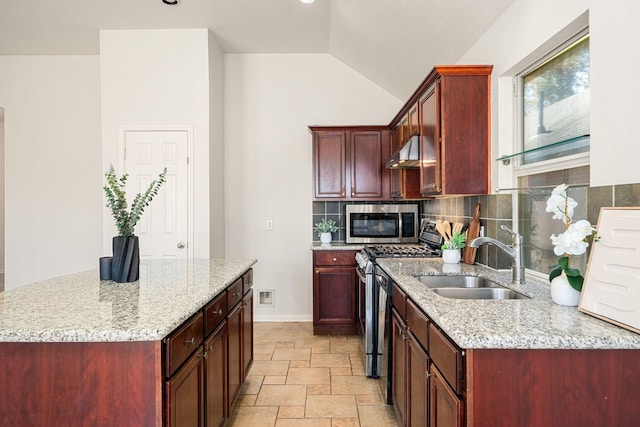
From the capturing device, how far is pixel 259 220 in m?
4.37

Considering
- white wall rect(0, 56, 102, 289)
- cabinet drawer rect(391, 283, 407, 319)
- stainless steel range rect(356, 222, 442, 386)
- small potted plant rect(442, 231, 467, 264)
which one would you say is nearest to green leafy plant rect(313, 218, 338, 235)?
stainless steel range rect(356, 222, 442, 386)

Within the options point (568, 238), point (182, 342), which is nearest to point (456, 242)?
point (568, 238)

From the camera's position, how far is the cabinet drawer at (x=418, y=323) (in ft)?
5.08

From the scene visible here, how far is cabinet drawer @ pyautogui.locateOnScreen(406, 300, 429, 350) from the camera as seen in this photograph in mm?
1550

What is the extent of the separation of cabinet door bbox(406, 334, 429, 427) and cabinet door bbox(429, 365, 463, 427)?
7 centimetres

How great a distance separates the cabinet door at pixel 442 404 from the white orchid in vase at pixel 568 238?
63cm

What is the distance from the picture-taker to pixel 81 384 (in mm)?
1245

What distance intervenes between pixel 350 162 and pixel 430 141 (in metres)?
1.51

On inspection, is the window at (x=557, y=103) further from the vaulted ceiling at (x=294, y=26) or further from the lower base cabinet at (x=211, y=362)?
the lower base cabinet at (x=211, y=362)

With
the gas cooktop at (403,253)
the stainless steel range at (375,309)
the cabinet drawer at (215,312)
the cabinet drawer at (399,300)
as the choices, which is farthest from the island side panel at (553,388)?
the gas cooktop at (403,253)

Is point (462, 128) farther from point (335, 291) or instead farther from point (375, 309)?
point (335, 291)

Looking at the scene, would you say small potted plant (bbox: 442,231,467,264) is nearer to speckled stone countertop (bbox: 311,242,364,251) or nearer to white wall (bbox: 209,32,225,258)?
speckled stone countertop (bbox: 311,242,364,251)

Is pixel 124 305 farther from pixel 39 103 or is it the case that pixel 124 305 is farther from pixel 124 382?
pixel 39 103

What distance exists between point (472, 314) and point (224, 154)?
11.7ft
